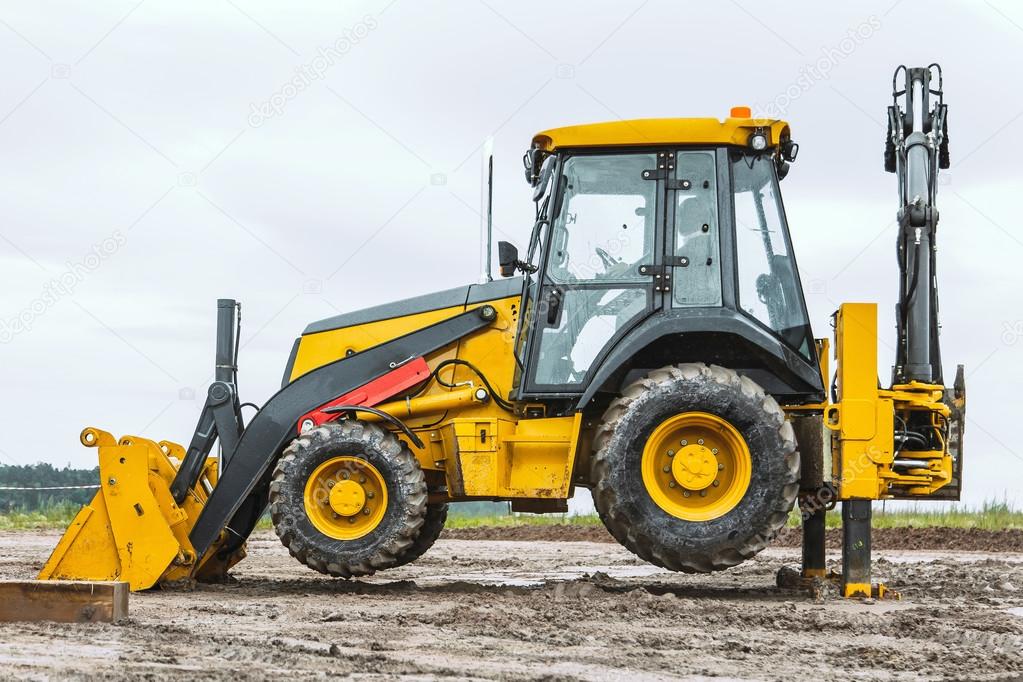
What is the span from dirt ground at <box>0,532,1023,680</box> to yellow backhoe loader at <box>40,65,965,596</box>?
18.8 inches

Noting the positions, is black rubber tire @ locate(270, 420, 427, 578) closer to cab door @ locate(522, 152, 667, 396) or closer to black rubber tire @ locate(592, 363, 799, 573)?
cab door @ locate(522, 152, 667, 396)

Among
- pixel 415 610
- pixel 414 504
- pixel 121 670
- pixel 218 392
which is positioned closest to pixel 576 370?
pixel 414 504

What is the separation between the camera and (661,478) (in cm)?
833

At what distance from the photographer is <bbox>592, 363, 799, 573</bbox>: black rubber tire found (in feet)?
26.8

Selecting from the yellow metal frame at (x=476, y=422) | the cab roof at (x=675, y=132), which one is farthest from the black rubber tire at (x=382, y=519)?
the cab roof at (x=675, y=132)

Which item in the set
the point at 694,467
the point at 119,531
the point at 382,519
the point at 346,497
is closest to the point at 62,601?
the point at 119,531

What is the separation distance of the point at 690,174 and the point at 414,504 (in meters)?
2.70

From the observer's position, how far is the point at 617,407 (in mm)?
8281

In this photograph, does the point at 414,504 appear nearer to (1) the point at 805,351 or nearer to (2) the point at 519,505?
(2) the point at 519,505

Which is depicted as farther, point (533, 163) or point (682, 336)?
point (533, 163)

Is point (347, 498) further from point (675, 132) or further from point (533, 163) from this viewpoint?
point (675, 132)

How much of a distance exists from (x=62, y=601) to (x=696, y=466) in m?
3.70

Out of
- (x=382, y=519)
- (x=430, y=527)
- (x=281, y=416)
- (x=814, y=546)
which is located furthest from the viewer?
(x=430, y=527)

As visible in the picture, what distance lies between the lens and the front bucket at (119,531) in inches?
345
